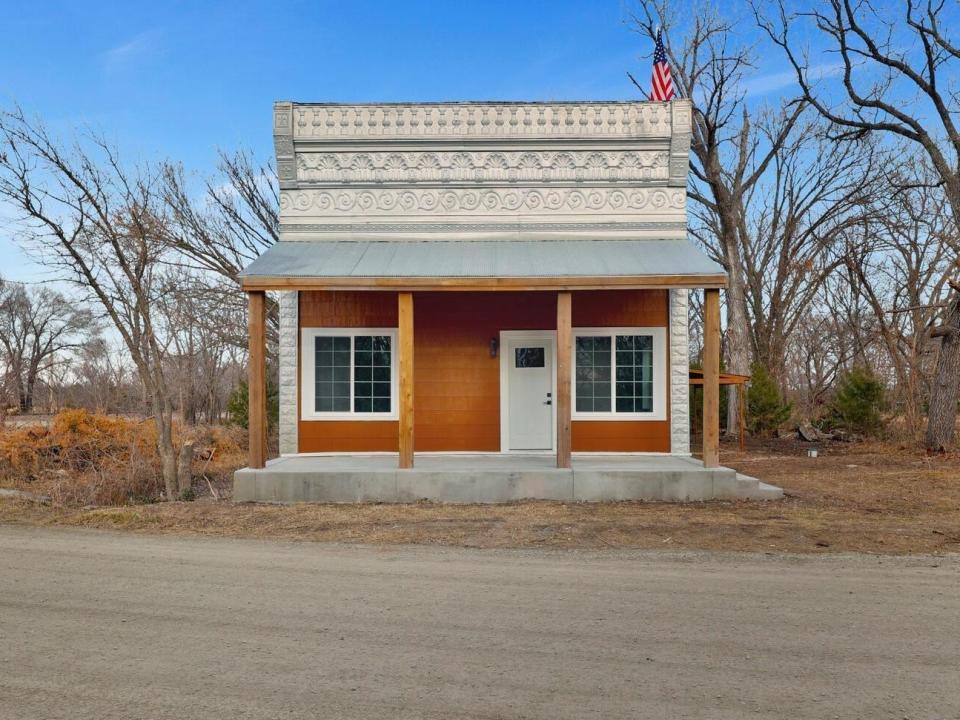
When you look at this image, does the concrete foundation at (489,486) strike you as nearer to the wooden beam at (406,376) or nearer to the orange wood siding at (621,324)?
the wooden beam at (406,376)

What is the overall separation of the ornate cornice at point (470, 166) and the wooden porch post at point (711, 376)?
10.4 ft

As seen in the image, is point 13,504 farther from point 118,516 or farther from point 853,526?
point 853,526

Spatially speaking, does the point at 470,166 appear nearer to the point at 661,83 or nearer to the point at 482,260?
the point at 482,260

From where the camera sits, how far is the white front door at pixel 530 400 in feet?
40.5

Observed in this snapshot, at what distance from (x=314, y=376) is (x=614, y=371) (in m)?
5.07

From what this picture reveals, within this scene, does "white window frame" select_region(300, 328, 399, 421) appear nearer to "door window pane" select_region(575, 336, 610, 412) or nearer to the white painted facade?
the white painted facade

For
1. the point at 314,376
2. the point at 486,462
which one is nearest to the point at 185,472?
the point at 314,376

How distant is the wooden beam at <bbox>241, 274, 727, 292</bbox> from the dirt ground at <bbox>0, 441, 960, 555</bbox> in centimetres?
302

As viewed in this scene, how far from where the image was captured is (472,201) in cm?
1237

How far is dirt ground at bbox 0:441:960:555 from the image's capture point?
25.3 feet

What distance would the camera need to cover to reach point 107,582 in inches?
239

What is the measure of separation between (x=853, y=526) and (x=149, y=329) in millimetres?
10849

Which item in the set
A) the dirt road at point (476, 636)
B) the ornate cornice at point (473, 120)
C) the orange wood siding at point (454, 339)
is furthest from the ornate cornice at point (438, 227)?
the dirt road at point (476, 636)

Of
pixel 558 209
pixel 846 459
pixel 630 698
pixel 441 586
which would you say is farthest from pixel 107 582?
pixel 846 459
